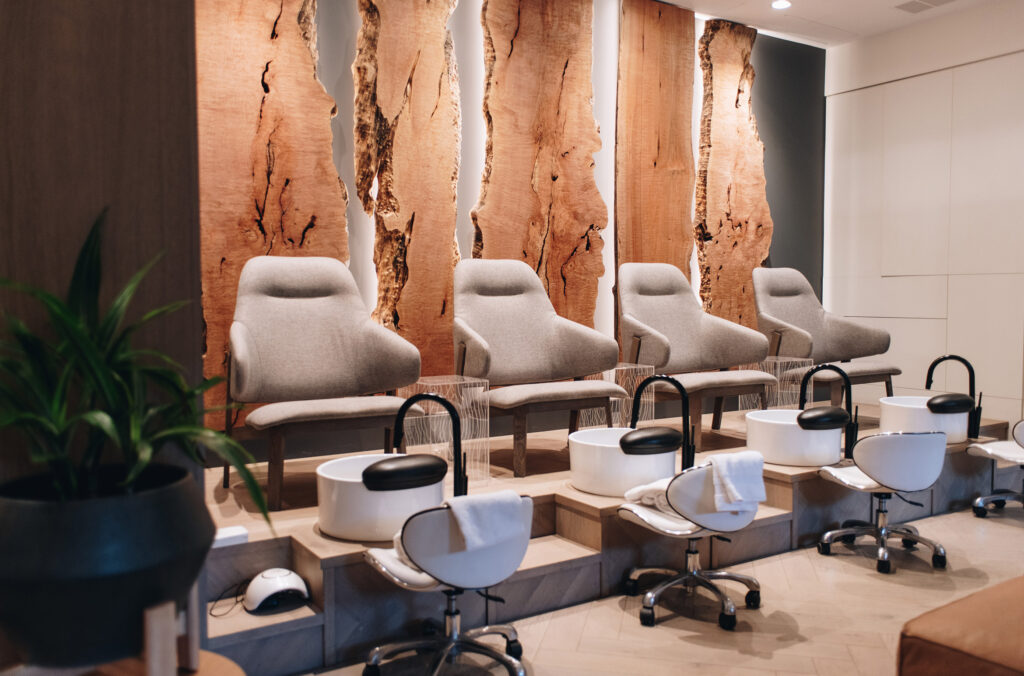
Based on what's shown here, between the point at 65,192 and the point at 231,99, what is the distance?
2582 mm

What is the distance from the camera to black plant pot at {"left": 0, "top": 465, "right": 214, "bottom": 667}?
860 millimetres

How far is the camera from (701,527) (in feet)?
7.70

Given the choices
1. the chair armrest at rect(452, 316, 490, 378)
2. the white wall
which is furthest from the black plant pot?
the white wall

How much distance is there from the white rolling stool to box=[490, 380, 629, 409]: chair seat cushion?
1759mm

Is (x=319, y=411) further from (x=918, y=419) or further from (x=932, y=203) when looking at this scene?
(x=932, y=203)

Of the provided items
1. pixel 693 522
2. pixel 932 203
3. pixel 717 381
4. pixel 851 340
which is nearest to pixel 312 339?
pixel 693 522

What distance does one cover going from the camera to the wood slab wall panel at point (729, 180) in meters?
5.27

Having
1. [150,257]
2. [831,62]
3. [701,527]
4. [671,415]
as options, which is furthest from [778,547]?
[831,62]

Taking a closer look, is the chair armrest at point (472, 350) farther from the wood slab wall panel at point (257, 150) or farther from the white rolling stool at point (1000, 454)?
the white rolling stool at point (1000, 454)

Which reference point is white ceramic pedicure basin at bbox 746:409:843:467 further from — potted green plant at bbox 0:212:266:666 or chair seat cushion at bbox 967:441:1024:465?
potted green plant at bbox 0:212:266:666

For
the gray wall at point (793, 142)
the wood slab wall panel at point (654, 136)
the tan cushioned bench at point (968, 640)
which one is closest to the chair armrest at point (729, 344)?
the wood slab wall panel at point (654, 136)

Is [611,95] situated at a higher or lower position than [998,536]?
higher

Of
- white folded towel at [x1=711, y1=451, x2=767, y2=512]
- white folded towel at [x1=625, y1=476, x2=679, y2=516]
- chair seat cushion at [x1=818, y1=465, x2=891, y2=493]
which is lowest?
chair seat cushion at [x1=818, y1=465, x2=891, y2=493]

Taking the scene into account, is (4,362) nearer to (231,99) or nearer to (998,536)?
(231,99)
